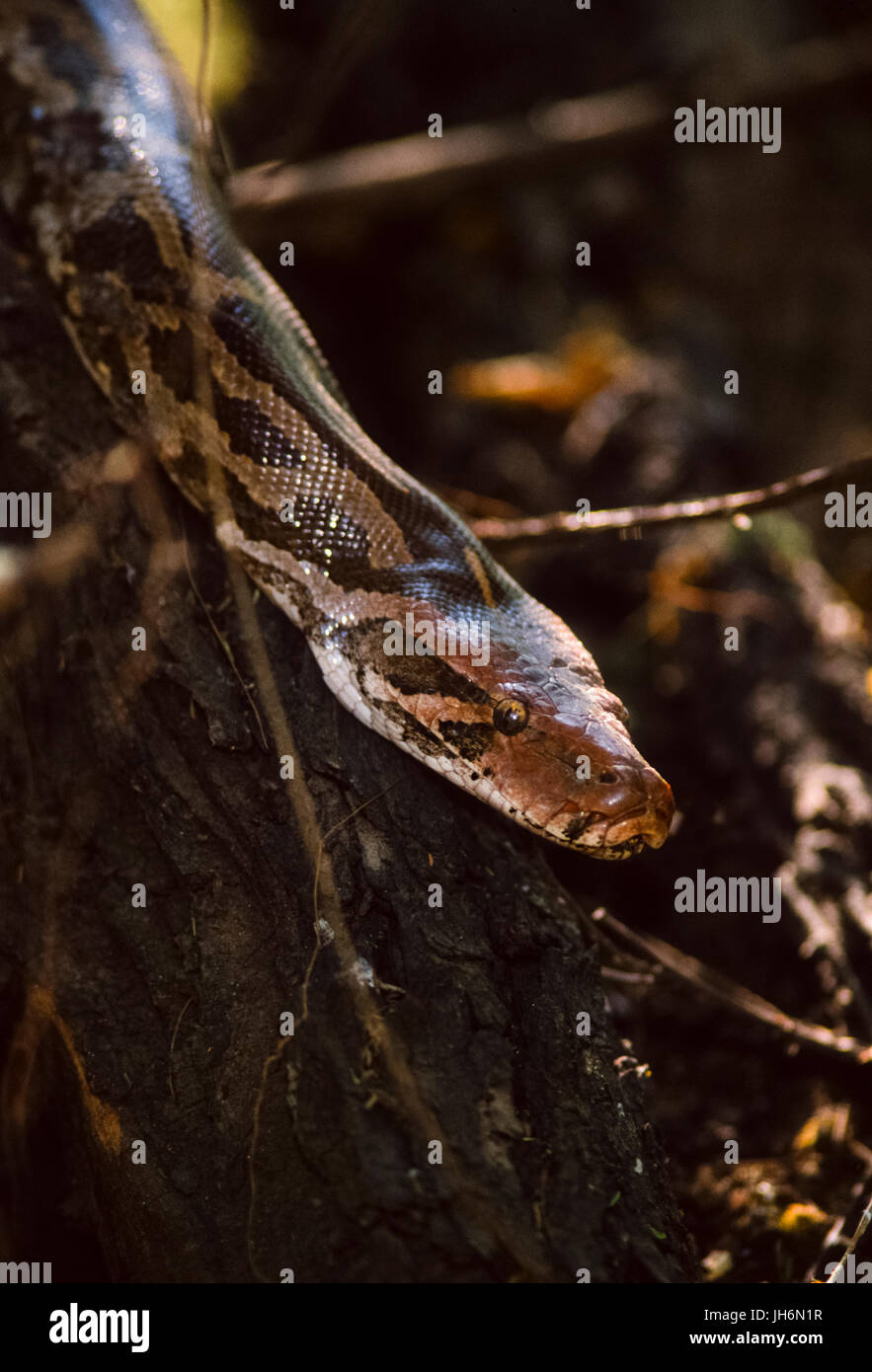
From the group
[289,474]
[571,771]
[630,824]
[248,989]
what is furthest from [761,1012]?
[289,474]

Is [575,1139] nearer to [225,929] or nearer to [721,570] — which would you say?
[225,929]

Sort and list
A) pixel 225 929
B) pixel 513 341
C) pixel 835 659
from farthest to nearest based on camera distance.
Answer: pixel 513 341, pixel 835 659, pixel 225 929

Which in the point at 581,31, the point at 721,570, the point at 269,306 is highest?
the point at 581,31

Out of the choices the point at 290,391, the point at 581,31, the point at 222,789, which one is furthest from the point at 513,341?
the point at 222,789

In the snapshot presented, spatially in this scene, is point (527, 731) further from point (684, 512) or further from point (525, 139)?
point (525, 139)

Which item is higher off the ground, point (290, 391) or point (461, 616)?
point (290, 391)

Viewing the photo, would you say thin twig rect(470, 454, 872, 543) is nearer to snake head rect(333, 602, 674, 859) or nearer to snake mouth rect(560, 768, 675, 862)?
snake head rect(333, 602, 674, 859)
